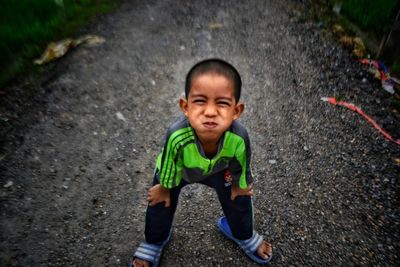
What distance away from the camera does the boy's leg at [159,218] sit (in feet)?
6.19

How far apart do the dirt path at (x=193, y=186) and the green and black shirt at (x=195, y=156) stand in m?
0.86

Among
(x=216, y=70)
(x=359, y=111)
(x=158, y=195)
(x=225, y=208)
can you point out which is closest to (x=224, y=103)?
(x=216, y=70)

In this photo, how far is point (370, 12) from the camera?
4500 millimetres

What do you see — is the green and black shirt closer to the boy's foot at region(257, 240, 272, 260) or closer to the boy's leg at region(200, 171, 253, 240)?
the boy's leg at region(200, 171, 253, 240)

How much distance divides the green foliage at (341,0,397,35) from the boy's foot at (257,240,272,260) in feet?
12.4

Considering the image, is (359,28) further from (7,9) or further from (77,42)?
(7,9)

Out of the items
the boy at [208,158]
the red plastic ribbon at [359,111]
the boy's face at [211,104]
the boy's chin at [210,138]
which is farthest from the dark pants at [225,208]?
the red plastic ribbon at [359,111]

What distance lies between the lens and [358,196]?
8.64ft

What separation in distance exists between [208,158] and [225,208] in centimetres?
51

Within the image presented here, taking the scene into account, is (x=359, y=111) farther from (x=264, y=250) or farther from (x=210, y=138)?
(x=210, y=138)

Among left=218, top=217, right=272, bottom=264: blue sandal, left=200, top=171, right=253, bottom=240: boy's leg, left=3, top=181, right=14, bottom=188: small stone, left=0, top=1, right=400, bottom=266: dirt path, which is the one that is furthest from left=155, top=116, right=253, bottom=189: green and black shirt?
left=3, top=181, right=14, bottom=188: small stone

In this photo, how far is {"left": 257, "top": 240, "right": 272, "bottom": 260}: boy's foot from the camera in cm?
218

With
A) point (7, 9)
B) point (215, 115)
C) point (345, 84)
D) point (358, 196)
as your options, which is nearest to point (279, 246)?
point (358, 196)

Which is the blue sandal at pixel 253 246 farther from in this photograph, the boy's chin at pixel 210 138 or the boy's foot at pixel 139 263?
the boy's chin at pixel 210 138
